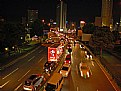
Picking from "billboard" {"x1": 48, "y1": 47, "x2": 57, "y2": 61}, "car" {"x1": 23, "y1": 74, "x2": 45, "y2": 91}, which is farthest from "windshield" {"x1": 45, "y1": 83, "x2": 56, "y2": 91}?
"billboard" {"x1": 48, "y1": 47, "x2": 57, "y2": 61}

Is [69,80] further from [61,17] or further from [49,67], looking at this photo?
[61,17]

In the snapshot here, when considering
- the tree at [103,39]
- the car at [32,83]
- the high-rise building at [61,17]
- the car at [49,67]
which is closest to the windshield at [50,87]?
the car at [32,83]

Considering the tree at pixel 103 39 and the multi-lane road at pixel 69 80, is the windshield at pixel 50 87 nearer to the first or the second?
the multi-lane road at pixel 69 80

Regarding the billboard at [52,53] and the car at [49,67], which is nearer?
the car at [49,67]

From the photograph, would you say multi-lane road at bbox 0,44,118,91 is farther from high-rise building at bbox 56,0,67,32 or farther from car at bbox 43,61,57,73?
high-rise building at bbox 56,0,67,32

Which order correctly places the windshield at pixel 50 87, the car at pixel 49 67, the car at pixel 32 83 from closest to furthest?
the windshield at pixel 50 87
the car at pixel 32 83
the car at pixel 49 67

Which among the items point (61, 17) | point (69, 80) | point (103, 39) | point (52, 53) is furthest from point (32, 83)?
point (61, 17)

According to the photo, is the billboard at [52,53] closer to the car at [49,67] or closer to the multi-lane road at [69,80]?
the car at [49,67]

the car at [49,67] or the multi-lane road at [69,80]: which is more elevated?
the car at [49,67]

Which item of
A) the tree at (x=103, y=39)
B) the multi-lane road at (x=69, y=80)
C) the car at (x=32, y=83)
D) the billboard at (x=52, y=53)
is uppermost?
the tree at (x=103, y=39)

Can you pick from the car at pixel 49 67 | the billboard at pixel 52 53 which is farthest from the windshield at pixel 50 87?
the billboard at pixel 52 53

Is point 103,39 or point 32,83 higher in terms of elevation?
point 103,39

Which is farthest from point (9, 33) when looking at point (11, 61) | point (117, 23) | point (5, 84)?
point (117, 23)

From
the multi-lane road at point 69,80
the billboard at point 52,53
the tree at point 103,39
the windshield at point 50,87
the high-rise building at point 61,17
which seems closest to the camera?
the windshield at point 50,87
